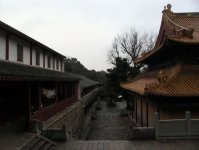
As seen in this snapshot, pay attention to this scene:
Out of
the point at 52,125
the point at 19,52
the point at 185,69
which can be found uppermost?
the point at 19,52

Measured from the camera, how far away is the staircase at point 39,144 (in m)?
11.9

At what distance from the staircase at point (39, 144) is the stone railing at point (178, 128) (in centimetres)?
471

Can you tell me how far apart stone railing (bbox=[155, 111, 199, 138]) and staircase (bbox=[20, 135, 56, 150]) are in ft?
15.5

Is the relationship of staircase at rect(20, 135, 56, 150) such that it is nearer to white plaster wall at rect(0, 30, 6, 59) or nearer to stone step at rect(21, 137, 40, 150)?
stone step at rect(21, 137, 40, 150)

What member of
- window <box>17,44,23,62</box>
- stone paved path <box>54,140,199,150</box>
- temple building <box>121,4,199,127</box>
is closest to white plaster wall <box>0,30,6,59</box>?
window <box>17,44,23,62</box>

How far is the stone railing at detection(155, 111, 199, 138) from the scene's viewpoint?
13891 millimetres

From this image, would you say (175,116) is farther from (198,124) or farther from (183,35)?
(183,35)

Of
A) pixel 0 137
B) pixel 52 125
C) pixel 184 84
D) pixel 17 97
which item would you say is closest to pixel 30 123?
pixel 0 137

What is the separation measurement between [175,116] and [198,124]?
9.38 feet

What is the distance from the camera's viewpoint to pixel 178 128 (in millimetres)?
14016

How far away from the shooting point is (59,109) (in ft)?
70.9

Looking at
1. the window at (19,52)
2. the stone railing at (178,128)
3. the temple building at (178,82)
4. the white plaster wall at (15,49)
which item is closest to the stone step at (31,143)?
the stone railing at (178,128)

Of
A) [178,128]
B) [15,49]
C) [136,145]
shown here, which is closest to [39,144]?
[136,145]

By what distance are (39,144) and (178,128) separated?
6.21 meters
